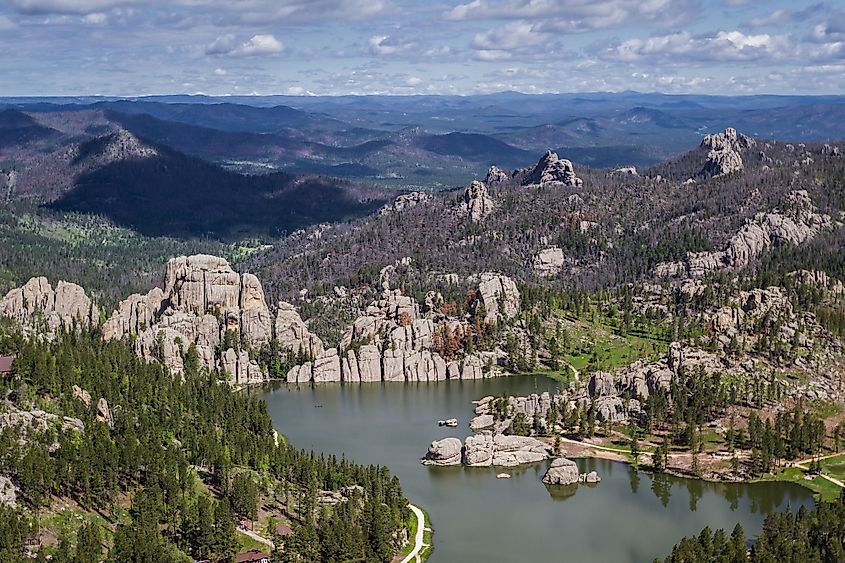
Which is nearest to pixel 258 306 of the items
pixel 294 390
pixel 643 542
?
pixel 294 390

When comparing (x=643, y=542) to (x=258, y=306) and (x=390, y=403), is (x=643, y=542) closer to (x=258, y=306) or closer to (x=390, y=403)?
(x=390, y=403)

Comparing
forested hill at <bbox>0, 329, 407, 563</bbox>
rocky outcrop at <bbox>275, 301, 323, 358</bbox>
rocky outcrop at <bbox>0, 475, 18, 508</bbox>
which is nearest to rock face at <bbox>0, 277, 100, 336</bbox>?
rocky outcrop at <bbox>275, 301, 323, 358</bbox>

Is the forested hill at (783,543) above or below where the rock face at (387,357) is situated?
above

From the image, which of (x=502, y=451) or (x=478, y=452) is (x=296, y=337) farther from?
(x=502, y=451)

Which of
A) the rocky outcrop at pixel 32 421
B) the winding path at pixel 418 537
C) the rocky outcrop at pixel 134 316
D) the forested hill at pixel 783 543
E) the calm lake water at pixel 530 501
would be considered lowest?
the calm lake water at pixel 530 501

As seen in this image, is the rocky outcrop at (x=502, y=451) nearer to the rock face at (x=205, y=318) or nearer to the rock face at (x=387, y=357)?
the rock face at (x=387, y=357)

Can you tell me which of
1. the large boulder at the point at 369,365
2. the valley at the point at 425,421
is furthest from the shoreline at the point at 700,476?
the large boulder at the point at 369,365
